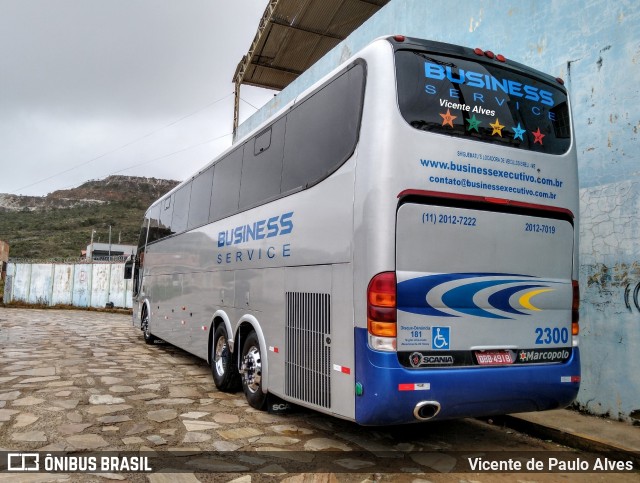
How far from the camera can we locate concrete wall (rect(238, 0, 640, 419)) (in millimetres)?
5715

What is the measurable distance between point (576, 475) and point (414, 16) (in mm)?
8076

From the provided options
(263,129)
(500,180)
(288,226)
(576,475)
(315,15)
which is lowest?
(576,475)

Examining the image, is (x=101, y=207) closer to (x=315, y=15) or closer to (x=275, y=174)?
(x=315, y=15)

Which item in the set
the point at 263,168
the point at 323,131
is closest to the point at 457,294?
the point at 323,131

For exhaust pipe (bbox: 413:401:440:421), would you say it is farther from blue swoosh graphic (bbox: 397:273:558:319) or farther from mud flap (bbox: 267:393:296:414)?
mud flap (bbox: 267:393:296:414)

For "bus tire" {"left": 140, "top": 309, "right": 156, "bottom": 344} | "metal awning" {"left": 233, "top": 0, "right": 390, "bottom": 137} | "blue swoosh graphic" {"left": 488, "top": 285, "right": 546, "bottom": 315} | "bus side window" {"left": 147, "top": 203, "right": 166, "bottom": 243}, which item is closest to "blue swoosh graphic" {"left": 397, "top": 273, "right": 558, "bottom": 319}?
"blue swoosh graphic" {"left": 488, "top": 285, "right": 546, "bottom": 315}

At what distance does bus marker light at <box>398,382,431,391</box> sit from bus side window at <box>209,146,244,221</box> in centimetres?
394

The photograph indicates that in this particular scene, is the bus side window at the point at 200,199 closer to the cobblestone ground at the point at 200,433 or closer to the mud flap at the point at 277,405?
the cobblestone ground at the point at 200,433

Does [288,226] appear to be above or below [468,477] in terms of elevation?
above

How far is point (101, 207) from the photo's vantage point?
100438 mm

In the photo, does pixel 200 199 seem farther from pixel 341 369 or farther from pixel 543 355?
pixel 543 355

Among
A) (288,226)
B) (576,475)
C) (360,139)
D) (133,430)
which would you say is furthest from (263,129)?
(576,475)

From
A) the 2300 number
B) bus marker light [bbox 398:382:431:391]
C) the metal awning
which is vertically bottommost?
bus marker light [bbox 398:382:431:391]

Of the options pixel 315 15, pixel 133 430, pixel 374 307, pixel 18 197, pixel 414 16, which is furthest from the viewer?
pixel 18 197
